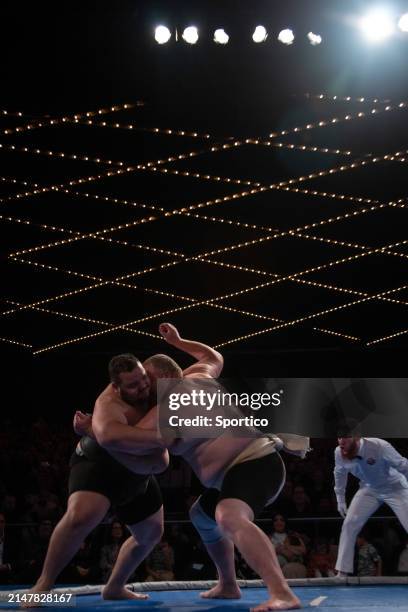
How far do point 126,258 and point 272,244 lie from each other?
1387 millimetres

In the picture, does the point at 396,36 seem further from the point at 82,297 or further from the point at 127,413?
the point at 82,297

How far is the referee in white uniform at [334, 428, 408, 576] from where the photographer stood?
4.83m

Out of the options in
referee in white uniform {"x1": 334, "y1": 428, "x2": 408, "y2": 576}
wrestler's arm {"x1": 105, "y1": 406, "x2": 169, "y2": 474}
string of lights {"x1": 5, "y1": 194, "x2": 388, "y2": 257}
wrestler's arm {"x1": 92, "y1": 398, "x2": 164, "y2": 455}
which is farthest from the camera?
string of lights {"x1": 5, "y1": 194, "x2": 388, "y2": 257}

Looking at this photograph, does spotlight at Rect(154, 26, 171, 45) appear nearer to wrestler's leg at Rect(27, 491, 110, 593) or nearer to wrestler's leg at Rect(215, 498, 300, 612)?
wrestler's leg at Rect(27, 491, 110, 593)

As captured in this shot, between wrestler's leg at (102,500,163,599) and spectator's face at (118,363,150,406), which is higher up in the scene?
spectator's face at (118,363,150,406)

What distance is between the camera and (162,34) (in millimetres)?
4949

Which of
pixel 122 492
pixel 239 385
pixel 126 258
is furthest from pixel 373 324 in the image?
pixel 122 492

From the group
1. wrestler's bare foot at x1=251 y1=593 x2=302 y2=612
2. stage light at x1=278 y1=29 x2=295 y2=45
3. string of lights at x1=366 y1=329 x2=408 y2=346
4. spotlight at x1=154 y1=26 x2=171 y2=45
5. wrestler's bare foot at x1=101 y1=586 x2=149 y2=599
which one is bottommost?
wrestler's bare foot at x1=251 y1=593 x2=302 y2=612

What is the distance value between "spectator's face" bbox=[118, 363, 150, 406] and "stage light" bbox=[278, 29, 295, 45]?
287 cm

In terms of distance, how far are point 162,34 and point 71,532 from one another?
10.4 feet

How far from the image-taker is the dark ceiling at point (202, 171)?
201 inches

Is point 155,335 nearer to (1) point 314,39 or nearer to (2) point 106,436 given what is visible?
(1) point 314,39

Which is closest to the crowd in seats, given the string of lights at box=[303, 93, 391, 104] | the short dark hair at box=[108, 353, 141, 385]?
the short dark hair at box=[108, 353, 141, 385]

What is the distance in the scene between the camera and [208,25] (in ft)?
16.7
